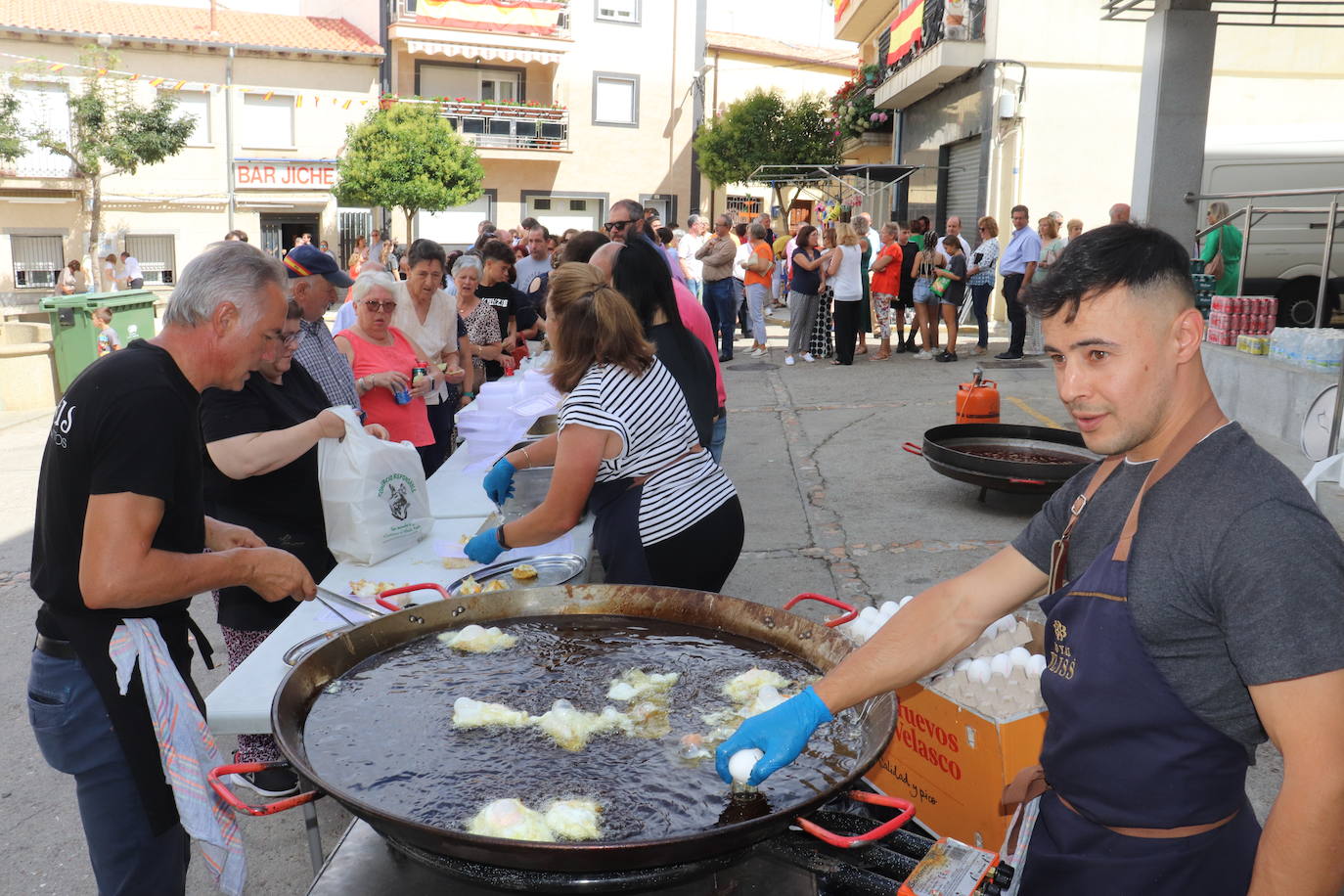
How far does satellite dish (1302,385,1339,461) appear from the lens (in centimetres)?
675

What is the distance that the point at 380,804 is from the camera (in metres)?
2.01

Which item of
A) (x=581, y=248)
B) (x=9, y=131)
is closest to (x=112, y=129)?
(x=9, y=131)

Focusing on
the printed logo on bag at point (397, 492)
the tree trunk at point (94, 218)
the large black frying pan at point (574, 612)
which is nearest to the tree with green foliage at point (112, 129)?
the tree trunk at point (94, 218)

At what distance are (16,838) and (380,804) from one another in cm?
248

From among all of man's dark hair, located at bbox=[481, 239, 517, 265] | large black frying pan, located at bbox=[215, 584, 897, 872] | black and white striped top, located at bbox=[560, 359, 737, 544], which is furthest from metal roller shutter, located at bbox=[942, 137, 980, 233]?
large black frying pan, located at bbox=[215, 584, 897, 872]

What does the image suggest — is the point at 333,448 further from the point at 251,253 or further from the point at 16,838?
the point at 16,838

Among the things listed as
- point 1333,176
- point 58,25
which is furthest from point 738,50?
point 1333,176

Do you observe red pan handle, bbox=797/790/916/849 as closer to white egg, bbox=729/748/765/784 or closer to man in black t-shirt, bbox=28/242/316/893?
white egg, bbox=729/748/765/784

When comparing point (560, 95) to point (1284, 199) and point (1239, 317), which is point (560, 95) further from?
point (1239, 317)

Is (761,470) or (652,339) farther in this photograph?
(761,470)

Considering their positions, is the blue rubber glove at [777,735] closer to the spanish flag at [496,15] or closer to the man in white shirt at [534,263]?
the man in white shirt at [534,263]

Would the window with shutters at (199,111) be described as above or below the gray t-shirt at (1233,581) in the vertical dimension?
above

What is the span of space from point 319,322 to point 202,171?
32380 mm

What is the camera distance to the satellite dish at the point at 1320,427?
22.1ft
